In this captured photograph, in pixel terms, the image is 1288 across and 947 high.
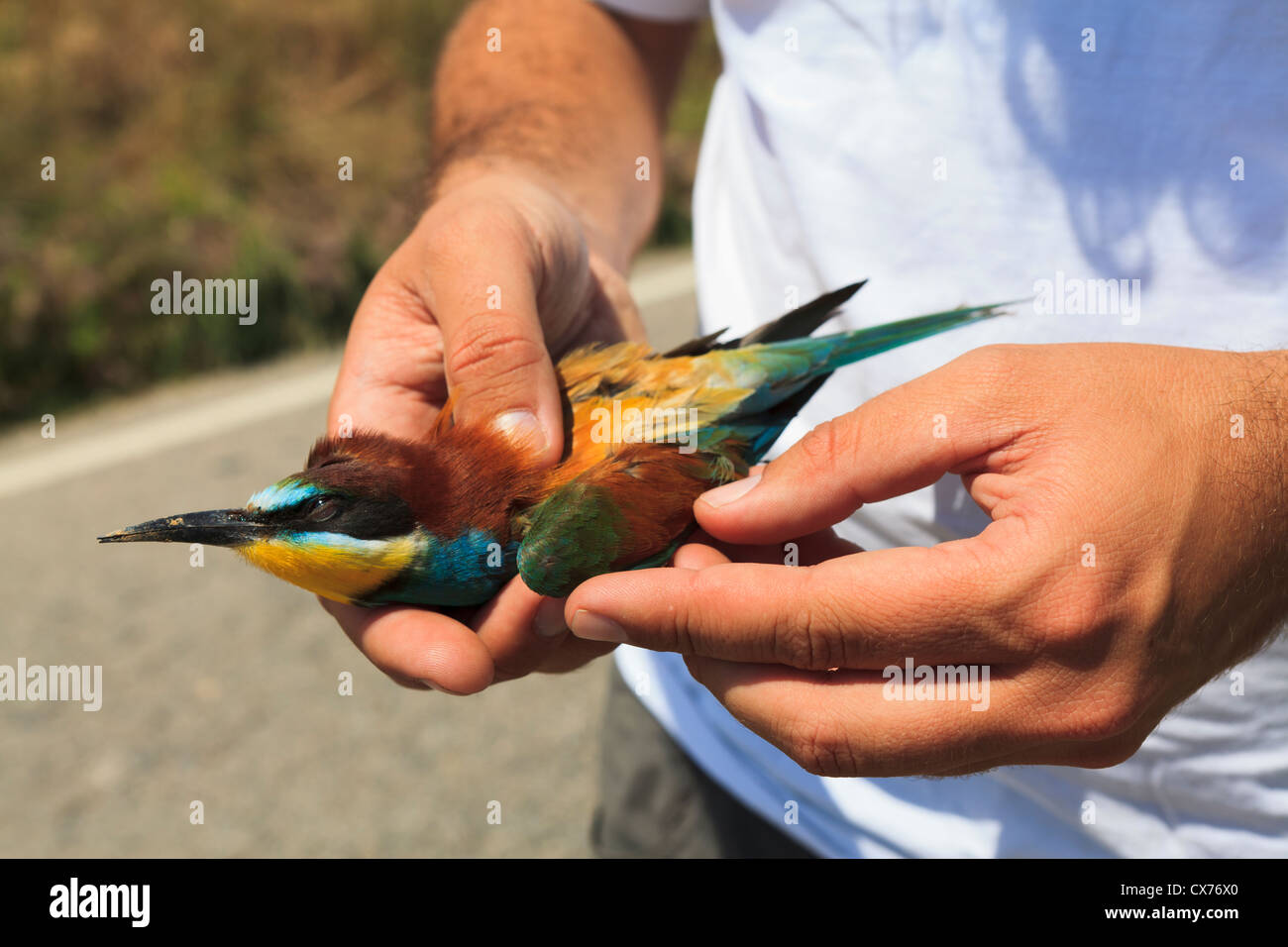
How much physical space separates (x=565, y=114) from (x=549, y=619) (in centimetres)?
137

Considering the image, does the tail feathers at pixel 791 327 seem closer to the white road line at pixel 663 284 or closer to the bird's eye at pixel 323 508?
the bird's eye at pixel 323 508

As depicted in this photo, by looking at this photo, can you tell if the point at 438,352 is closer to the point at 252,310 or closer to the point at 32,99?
the point at 252,310

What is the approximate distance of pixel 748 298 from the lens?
8.34 ft

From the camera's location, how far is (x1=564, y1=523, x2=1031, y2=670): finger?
155cm

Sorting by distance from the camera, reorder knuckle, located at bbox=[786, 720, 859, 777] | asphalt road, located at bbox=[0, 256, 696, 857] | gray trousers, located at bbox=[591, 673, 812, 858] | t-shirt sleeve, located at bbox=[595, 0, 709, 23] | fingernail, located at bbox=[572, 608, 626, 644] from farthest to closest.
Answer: asphalt road, located at bbox=[0, 256, 696, 857] < t-shirt sleeve, located at bbox=[595, 0, 709, 23] < gray trousers, located at bbox=[591, 673, 812, 858] < fingernail, located at bbox=[572, 608, 626, 644] < knuckle, located at bbox=[786, 720, 859, 777]

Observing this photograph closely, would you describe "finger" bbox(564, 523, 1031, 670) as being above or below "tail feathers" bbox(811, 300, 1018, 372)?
below

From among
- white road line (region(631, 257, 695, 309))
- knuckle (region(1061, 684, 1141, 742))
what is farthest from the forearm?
white road line (region(631, 257, 695, 309))

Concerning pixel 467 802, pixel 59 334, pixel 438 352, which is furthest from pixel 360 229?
pixel 438 352

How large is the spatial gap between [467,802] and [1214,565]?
3.82 metres

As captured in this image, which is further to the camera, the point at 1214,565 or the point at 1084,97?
the point at 1084,97

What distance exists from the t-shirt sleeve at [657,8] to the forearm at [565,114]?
0.20 ft

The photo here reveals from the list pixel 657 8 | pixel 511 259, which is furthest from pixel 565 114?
pixel 511 259

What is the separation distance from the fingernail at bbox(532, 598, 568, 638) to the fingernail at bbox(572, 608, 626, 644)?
0.21m

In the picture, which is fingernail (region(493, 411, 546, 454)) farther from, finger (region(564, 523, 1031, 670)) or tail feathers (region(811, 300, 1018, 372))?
tail feathers (region(811, 300, 1018, 372))
